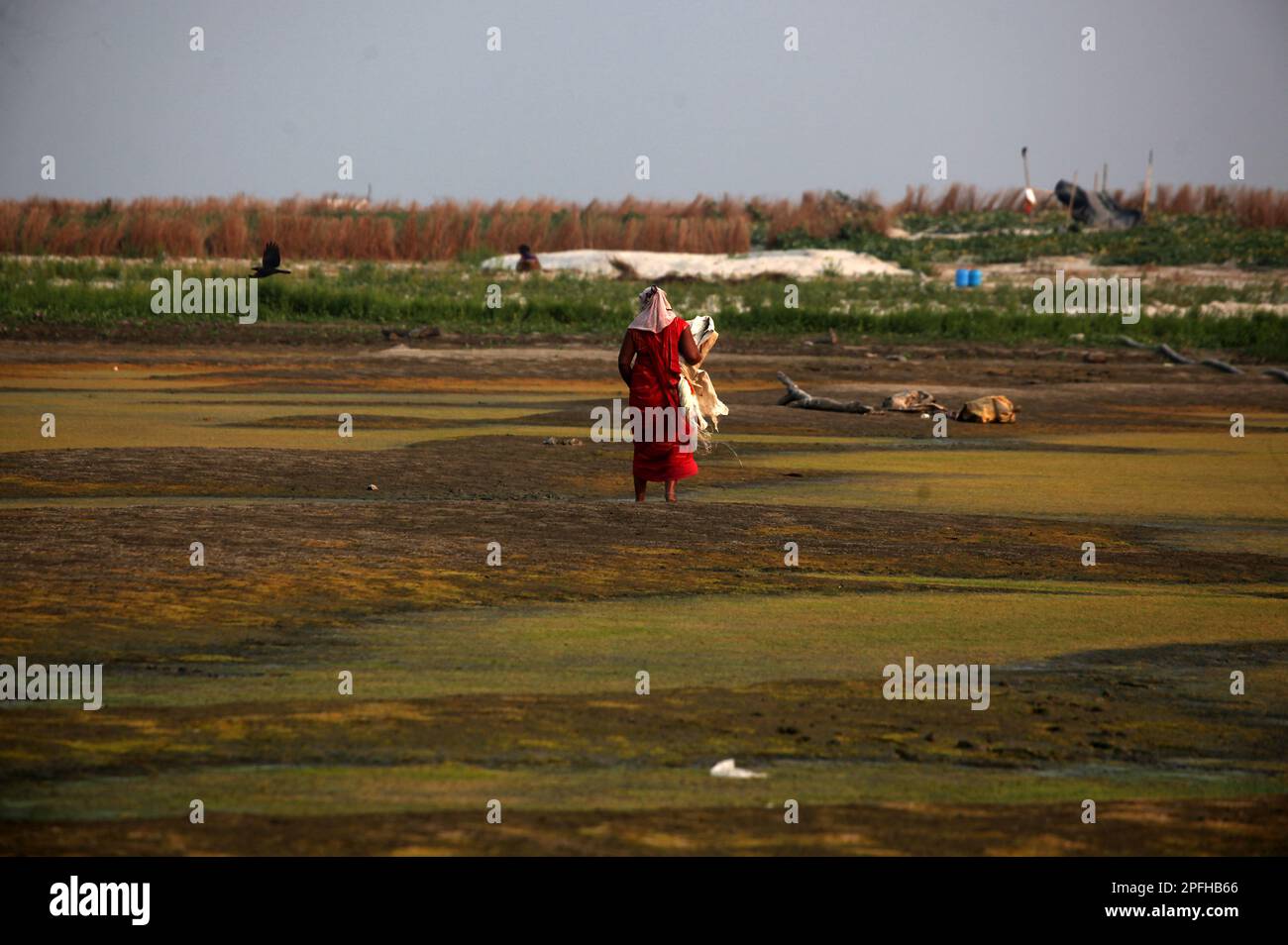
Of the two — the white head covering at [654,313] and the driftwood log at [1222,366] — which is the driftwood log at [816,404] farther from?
the driftwood log at [1222,366]

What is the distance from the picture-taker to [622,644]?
31.2 ft

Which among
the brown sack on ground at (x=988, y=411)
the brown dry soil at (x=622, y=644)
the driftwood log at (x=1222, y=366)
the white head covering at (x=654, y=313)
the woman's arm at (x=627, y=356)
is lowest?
the brown dry soil at (x=622, y=644)

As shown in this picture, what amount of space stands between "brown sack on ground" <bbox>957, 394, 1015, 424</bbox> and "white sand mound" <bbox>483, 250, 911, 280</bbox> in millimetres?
26663

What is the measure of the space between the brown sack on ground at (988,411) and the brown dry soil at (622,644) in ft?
11.2

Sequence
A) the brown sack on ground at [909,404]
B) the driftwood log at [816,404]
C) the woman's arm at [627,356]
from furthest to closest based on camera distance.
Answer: the brown sack on ground at [909,404], the driftwood log at [816,404], the woman's arm at [627,356]

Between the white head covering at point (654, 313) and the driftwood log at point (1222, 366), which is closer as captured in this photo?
the white head covering at point (654, 313)

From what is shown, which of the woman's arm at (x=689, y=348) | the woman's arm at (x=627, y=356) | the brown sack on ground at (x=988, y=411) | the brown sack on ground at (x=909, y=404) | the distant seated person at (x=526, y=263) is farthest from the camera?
the distant seated person at (x=526, y=263)

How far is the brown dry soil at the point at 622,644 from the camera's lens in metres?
6.38

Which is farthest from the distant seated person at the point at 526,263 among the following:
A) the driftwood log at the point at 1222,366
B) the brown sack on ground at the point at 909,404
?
the brown sack on ground at the point at 909,404

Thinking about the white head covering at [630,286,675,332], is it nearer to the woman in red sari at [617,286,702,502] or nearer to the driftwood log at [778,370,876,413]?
the woman in red sari at [617,286,702,502]

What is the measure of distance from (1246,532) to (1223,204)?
56.9 meters

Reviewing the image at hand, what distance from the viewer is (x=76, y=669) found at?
8398 mm

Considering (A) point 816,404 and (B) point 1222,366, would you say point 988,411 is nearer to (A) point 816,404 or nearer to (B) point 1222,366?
(A) point 816,404

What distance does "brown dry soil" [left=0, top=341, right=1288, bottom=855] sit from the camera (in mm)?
6383
